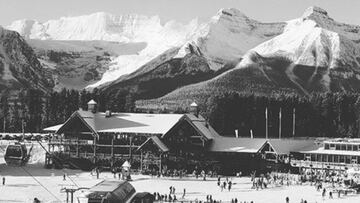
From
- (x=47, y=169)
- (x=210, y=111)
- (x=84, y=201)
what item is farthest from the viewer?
(x=210, y=111)

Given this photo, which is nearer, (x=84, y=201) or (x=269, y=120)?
(x=84, y=201)

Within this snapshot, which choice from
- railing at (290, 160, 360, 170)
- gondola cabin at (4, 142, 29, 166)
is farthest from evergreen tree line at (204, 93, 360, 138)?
gondola cabin at (4, 142, 29, 166)

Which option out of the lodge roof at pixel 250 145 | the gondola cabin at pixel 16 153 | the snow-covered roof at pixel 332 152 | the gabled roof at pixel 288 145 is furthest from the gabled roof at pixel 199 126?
the gondola cabin at pixel 16 153

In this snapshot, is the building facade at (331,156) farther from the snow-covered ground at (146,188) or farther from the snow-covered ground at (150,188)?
the snow-covered ground at (150,188)

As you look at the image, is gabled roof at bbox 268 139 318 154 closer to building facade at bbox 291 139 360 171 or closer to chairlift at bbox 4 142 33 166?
building facade at bbox 291 139 360 171

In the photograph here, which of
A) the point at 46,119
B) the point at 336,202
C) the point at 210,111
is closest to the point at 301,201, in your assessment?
the point at 336,202

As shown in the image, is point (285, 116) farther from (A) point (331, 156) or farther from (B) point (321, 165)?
(B) point (321, 165)

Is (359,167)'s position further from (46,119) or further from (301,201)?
(46,119)
